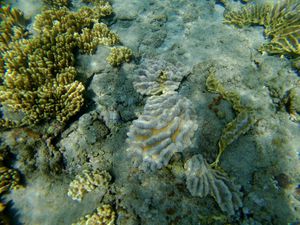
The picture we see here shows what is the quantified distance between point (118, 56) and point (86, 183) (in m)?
3.17

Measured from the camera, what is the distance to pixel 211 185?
3.53 metres

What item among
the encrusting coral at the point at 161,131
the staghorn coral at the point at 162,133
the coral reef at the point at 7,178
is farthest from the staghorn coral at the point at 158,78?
the coral reef at the point at 7,178

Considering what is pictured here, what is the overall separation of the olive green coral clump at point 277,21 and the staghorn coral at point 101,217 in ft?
19.1

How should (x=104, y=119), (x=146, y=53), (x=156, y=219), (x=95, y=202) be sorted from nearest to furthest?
(x=156, y=219) → (x=95, y=202) → (x=104, y=119) → (x=146, y=53)

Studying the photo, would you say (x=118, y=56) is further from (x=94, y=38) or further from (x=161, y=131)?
(x=161, y=131)

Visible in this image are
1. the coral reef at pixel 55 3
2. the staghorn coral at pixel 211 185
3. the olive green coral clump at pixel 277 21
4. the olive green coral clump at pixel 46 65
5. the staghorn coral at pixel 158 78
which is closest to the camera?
the staghorn coral at pixel 211 185

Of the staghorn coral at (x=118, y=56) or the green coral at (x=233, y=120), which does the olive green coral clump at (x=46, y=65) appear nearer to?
the staghorn coral at (x=118, y=56)

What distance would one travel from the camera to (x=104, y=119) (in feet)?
14.1

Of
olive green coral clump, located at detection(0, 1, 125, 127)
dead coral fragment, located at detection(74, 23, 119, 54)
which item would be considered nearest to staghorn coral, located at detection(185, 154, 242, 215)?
olive green coral clump, located at detection(0, 1, 125, 127)

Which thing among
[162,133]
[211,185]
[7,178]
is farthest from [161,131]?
[7,178]

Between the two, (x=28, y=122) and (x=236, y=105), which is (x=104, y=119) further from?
(x=236, y=105)

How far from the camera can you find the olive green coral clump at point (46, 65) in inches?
159

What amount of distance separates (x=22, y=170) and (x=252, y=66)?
6121mm

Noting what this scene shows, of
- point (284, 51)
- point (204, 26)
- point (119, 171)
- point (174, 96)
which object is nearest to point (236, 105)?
point (174, 96)
